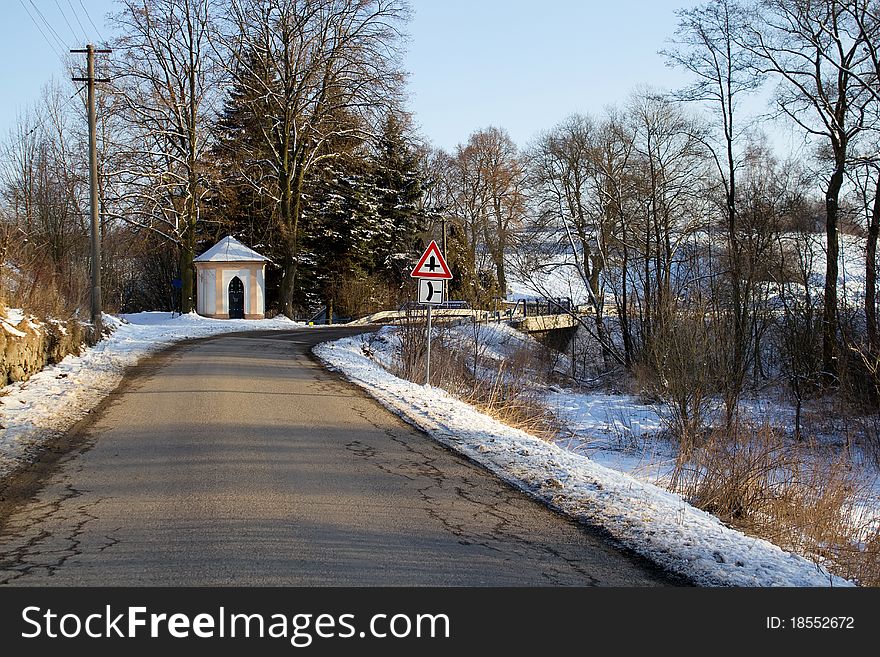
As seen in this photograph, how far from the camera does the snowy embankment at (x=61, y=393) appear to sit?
970 centimetres

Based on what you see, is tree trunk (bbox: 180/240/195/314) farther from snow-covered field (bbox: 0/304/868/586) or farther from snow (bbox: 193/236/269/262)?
snow-covered field (bbox: 0/304/868/586)

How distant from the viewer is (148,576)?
5.06 meters

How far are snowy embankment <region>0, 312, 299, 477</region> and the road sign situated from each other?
5883 mm

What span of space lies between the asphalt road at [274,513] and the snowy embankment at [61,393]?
41 cm

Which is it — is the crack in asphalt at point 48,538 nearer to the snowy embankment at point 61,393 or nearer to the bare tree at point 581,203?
the snowy embankment at point 61,393

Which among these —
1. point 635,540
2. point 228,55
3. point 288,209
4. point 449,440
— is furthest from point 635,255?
point 635,540

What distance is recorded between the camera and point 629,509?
720 centimetres

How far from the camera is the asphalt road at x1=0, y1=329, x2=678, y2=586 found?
207 inches

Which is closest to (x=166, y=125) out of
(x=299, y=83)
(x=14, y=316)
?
(x=299, y=83)

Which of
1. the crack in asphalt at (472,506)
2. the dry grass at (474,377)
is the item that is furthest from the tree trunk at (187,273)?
the crack in asphalt at (472,506)

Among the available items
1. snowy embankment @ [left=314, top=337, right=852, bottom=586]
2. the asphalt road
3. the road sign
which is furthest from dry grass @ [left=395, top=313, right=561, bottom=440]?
the asphalt road

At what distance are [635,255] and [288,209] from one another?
60.3 feet

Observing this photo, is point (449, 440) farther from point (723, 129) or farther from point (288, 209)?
point (288, 209)

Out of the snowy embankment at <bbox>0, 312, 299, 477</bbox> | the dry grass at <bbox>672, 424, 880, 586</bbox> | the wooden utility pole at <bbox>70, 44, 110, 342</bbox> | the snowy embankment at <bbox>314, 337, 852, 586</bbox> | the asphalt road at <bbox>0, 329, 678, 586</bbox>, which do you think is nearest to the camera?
the asphalt road at <bbox>0, 329, 678, 586</bbox>
